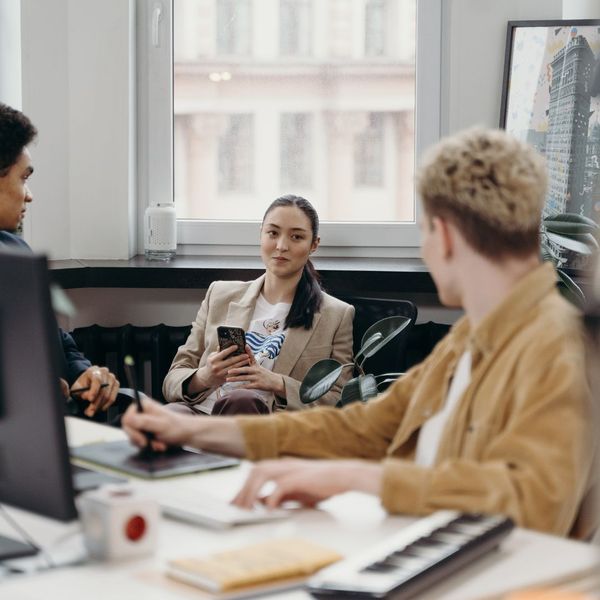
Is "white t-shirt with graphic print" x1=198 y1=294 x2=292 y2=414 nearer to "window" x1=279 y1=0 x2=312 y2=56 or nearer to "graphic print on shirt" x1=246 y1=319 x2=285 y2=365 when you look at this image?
"graphic print on shirt" x1=246 y1=319 x2=285 y2=365

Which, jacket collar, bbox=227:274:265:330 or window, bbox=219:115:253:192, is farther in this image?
window, bbox=219:115:253:192

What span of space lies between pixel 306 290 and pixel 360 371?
344mm

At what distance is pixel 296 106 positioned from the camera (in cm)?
385

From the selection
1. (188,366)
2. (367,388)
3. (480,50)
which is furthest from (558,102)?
(188,366)

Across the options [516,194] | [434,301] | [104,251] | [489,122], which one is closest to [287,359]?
[434,301]

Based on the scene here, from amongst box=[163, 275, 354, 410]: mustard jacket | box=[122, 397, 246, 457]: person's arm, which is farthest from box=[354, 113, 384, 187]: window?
box=[122, 397, 246, 457]: person's arm

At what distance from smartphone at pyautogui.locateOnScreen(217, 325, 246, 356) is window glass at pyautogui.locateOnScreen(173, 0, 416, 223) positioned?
0.94m

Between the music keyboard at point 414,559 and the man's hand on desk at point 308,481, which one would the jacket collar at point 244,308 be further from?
the music keyboard at point 414,559

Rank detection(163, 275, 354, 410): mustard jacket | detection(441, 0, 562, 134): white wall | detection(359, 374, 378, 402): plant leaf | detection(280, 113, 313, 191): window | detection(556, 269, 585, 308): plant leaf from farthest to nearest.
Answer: detection(280, 113, 313, 191): window
detection(441, 0, 562, 134): white wall
detection(163, 275, 354, 410): mustard jacket
detection(556, 269, 585, 308): plant leaf
detection(359, 374, 378, 402): plant leaf

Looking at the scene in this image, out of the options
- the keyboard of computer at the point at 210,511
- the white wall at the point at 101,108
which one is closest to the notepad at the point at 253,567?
the keyboard of computer at the point at 210,511

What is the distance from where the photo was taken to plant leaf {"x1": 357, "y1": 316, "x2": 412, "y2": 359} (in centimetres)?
299

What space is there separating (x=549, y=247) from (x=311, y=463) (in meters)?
2.23

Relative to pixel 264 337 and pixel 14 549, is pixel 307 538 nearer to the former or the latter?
pixel 14 549

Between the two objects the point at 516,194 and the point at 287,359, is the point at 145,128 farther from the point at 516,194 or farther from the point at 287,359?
the point at 516,194
